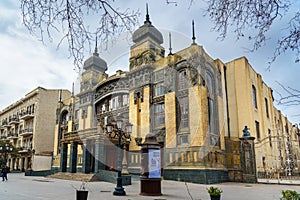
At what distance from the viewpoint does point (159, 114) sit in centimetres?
2012

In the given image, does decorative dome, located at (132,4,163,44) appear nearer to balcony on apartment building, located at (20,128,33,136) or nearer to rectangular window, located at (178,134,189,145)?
rectangular window, located at (178,134,189,145)

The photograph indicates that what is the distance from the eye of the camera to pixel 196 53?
18766 millimetres

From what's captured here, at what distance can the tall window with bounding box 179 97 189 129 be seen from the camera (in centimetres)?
1824

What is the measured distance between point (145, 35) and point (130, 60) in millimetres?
2446

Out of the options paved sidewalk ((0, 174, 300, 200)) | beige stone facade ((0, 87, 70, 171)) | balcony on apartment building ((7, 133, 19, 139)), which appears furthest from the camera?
balcony on apartment building ((7, 133, 19, 139))

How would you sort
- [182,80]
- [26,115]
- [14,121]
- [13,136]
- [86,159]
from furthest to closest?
[14,121] < [13,136] < [26,115] < [86,159] < [182,80]

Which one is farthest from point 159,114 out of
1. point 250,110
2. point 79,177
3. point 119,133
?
point 119,133

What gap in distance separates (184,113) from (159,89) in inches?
120

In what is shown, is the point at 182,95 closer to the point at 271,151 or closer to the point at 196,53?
the point at 196,53

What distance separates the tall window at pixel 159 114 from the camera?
1986 cm

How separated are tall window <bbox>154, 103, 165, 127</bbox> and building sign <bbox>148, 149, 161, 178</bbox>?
8.70 metres

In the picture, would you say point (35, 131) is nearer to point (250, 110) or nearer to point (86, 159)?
point (86, 159)

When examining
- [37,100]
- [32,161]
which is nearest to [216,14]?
[32,161]

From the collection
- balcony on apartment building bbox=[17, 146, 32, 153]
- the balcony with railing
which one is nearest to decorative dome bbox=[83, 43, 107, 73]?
balcony on apartment building bbox=[17, 146, 32, 153]
